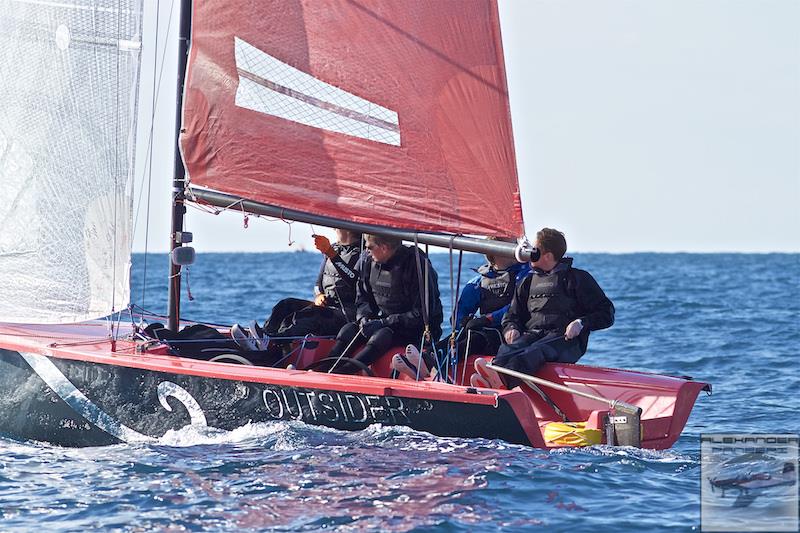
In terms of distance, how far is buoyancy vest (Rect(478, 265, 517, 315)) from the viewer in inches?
314

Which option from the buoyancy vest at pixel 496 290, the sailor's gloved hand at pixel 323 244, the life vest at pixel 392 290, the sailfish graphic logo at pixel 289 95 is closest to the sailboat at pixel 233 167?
the sailfish graphic logo at pixel 289 95

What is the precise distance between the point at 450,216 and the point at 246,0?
1.81 meters

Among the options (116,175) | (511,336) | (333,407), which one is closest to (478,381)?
(511,336)

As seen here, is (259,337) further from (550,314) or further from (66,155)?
(550,314)

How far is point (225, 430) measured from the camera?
6895mm

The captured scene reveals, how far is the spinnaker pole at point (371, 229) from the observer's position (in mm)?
6750

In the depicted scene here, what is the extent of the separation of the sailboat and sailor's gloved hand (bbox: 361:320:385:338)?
58 cm

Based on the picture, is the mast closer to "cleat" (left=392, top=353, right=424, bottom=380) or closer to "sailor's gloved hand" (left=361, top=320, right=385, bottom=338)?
"sailor's gloved hand" (left=361, top=320, right=385, bottom=338)

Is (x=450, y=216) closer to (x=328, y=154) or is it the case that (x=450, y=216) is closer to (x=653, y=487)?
(x=328, y=154)

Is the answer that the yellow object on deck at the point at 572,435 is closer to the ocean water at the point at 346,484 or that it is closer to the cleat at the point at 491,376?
the ocean water at the point at 346,484

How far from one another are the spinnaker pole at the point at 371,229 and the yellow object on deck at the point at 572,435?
3.19 feet

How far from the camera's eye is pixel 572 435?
263 inches

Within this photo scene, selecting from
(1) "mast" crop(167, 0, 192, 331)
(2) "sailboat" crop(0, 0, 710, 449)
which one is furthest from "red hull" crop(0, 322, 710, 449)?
(1) "mast" crop(167, 0, 192, 331)

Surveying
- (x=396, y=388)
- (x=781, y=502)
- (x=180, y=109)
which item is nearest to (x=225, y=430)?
(x=396, y=388)
